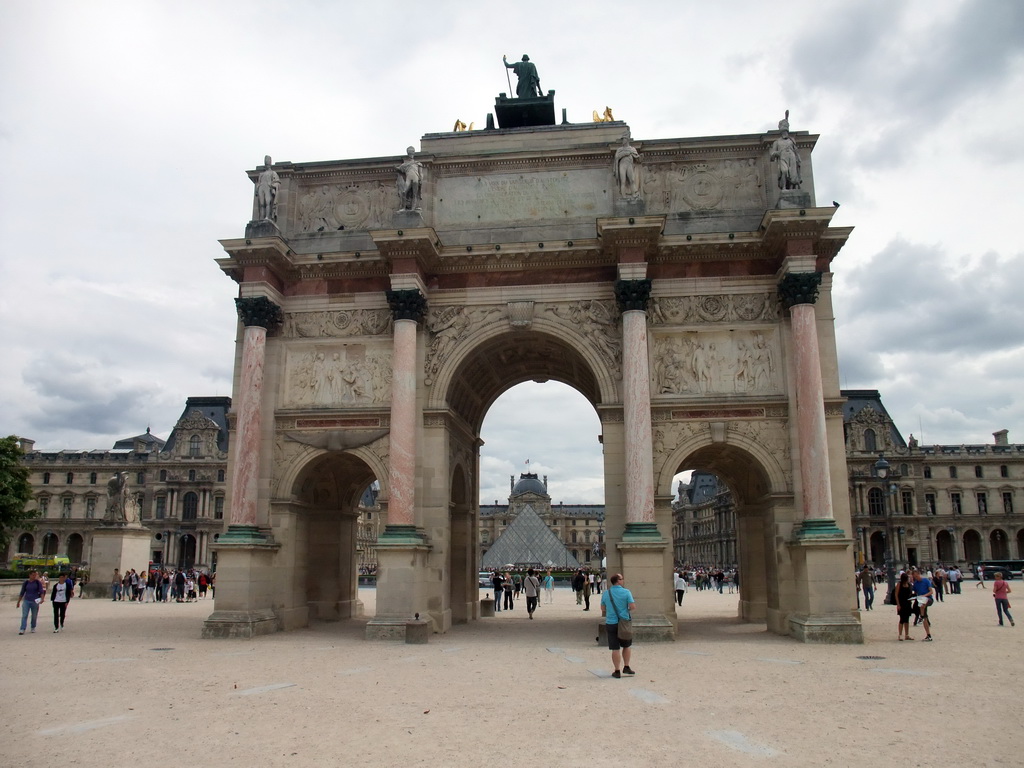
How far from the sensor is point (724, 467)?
975 inches

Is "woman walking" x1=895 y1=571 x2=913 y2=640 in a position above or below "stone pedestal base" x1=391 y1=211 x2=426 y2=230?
below

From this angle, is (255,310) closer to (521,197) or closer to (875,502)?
(521,197)

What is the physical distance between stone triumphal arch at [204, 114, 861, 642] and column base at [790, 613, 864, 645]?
0.60m

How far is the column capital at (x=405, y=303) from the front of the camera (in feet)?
72.8

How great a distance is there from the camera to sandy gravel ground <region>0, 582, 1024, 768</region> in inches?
326

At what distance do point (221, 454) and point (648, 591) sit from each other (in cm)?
8318

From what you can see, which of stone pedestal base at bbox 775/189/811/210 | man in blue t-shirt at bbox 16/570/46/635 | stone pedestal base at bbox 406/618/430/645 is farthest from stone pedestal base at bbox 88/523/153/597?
stone pedestal base at bbox 775/189/811/210

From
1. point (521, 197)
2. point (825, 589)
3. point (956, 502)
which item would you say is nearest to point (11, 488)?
point (521, 197)

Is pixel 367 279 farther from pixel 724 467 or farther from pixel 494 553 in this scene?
pixel 494 553

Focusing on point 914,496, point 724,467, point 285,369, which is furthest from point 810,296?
point 914,496

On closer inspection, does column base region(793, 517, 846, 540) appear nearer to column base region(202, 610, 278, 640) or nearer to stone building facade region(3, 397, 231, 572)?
column base region(202, 610, 278, 640)

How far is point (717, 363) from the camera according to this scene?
22125 mm

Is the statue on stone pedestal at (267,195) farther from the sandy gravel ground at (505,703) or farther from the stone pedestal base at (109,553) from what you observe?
the stone pedestal base at (109,553)

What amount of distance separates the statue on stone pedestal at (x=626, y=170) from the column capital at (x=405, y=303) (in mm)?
6222
